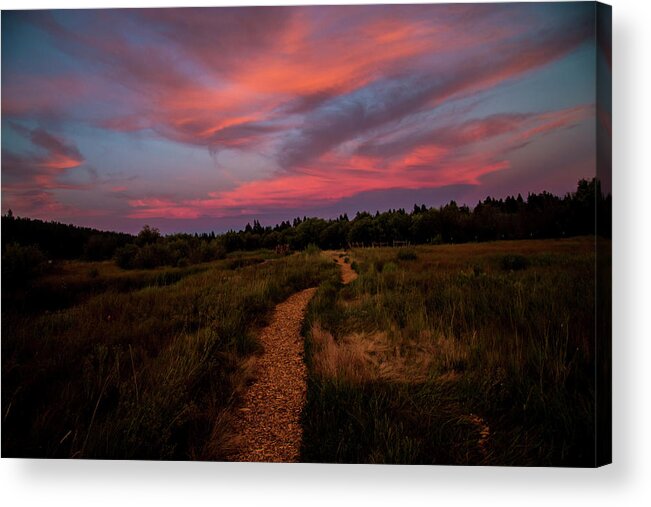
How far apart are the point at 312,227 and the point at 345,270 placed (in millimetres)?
753

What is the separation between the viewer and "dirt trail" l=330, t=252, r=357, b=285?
15.7 feet

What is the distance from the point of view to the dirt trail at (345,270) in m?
4.78

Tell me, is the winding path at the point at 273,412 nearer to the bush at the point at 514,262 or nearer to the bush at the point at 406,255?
the bush at the point at 406,255

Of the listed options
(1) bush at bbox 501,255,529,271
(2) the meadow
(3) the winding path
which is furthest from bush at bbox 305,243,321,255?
(1) bush at bbox 501,255,529,271

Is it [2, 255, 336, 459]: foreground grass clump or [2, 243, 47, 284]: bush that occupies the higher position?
[2, 243, 47, 284]: bush

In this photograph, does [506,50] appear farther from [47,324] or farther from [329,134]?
[47,324]

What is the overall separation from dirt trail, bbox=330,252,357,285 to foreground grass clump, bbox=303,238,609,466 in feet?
0.48

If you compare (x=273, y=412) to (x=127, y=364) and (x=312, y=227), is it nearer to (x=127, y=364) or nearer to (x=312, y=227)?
(x=127, y=364)

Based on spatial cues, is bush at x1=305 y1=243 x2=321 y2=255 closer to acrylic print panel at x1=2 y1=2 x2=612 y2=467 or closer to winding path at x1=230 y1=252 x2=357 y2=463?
acrylic print panel at x1=2 y1=2 x2=612 y2=467

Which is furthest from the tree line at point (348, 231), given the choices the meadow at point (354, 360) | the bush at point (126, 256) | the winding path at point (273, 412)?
the winding path at point (273, 412)

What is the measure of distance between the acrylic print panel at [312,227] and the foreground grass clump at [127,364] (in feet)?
0.08

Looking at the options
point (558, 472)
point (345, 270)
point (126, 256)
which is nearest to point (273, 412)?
point (345, 270)

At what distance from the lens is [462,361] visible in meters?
3.86

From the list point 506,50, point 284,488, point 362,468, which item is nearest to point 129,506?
point 284,488
